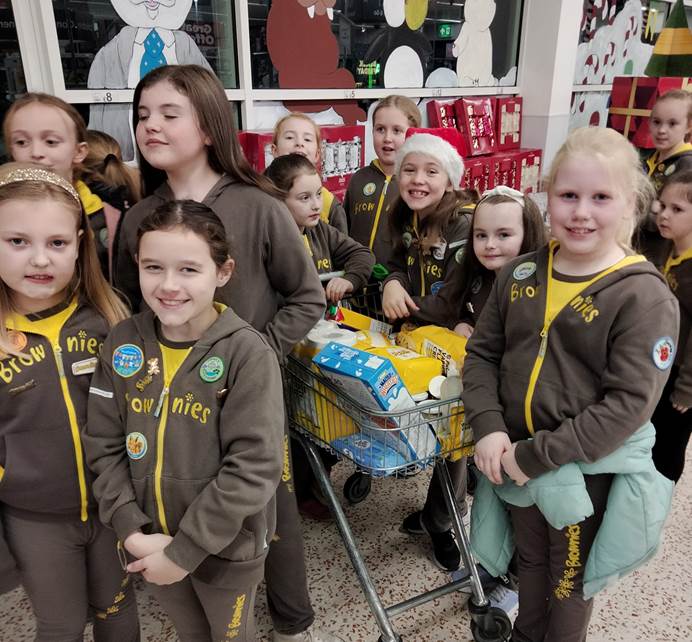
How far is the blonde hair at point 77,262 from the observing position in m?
1.32

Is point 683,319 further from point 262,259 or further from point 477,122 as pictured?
point 477,122

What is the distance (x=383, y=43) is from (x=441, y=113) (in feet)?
2.49

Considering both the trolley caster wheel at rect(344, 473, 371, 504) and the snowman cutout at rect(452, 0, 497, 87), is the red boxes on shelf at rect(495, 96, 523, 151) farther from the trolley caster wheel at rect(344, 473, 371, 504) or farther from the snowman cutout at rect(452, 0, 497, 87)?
the trolley caster wheel at rect(344, 473, 371, 504)

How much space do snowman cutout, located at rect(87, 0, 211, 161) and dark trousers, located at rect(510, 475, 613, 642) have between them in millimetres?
2962

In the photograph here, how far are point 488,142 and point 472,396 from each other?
4.35 m

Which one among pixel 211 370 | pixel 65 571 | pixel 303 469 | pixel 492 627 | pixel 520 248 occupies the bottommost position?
pixel 492 627

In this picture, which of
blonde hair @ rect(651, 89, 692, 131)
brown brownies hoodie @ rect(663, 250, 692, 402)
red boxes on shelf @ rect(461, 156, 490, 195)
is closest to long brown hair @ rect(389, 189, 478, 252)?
brown brownies hoodie @ rect(663, 250, 692, 402)

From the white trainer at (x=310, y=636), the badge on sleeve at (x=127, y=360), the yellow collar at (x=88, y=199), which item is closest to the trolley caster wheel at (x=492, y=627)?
the white trainer at (x=310, y=636)

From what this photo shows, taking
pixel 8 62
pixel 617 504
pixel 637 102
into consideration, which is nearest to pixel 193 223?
pixel 617 504

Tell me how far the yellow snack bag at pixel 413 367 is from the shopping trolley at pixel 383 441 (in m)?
0.06

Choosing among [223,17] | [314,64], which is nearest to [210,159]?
[223,17]

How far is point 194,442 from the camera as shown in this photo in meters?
1.28

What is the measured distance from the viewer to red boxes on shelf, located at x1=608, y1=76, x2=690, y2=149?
14.8 feet

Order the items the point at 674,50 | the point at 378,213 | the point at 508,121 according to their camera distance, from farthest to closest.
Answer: the point at 508,121
the point at 674,50
the point at 378,213
